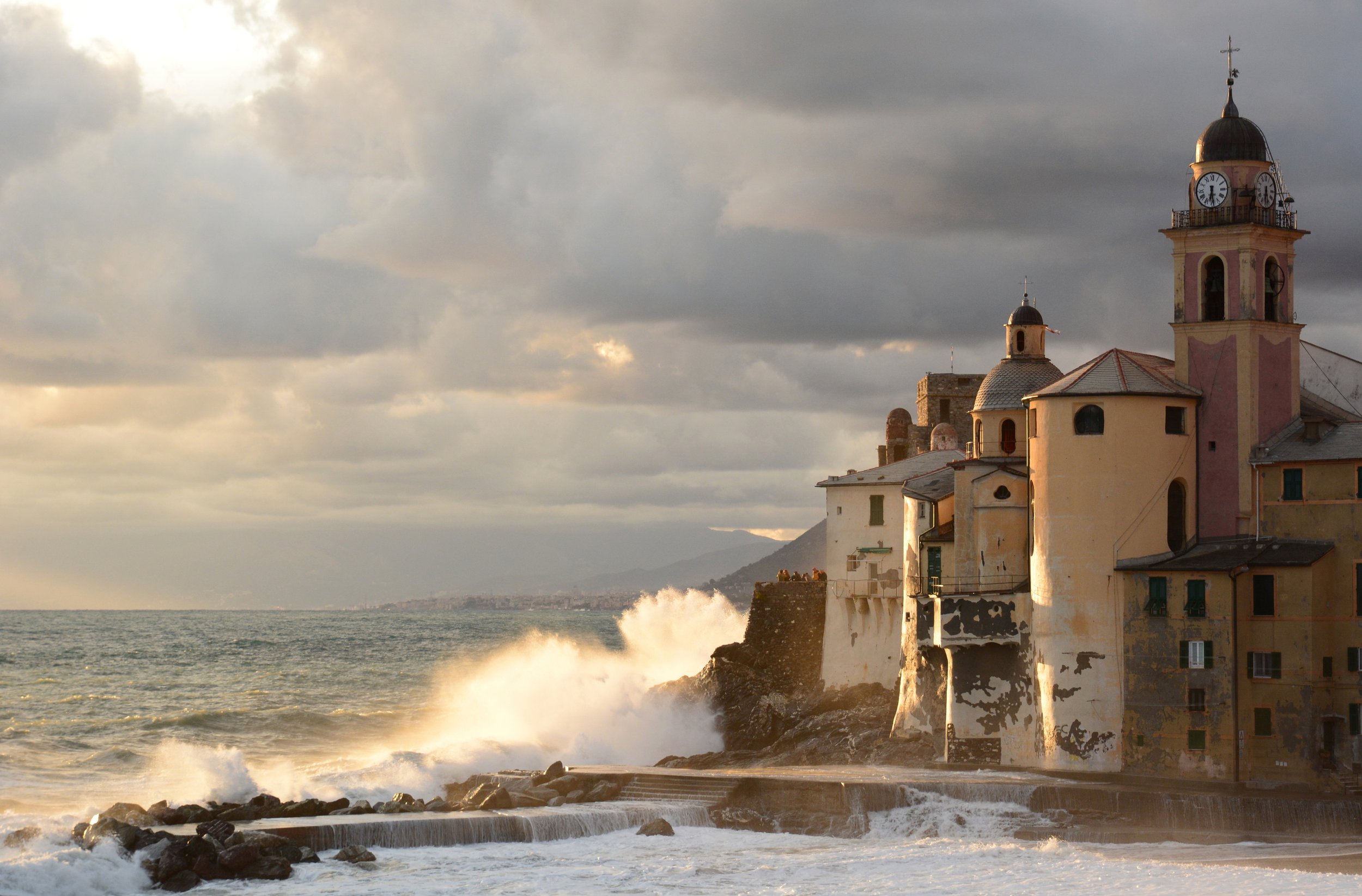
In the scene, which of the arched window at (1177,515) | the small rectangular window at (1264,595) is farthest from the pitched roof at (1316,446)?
the small rectangular window at (1264,595)

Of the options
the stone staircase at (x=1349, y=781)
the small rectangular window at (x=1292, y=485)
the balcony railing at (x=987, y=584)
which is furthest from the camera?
the balcony railing at (x=987, y=584)

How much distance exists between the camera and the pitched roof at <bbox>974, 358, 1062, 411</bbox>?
53.4 m

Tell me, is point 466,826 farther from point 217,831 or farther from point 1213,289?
point 1213,289

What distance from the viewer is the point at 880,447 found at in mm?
76125

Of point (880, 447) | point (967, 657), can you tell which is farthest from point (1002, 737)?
point (880, 447)

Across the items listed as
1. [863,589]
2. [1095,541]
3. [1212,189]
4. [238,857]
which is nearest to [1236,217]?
[1212,189]

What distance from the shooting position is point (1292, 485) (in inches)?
1797

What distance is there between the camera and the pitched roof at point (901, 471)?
62.1 meters

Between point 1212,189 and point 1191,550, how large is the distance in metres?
10.8

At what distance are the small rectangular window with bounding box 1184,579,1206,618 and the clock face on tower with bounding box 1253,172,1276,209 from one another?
456 inches

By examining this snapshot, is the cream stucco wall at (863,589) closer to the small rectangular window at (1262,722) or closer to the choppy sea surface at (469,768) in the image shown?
the choppy sea surface at (469,768)

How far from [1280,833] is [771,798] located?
13.2 meters

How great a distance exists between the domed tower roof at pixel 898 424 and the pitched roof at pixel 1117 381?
27172 mm

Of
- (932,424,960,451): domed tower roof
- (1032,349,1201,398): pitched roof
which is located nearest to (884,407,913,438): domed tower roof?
(932,424,960,451): domed tower roof
